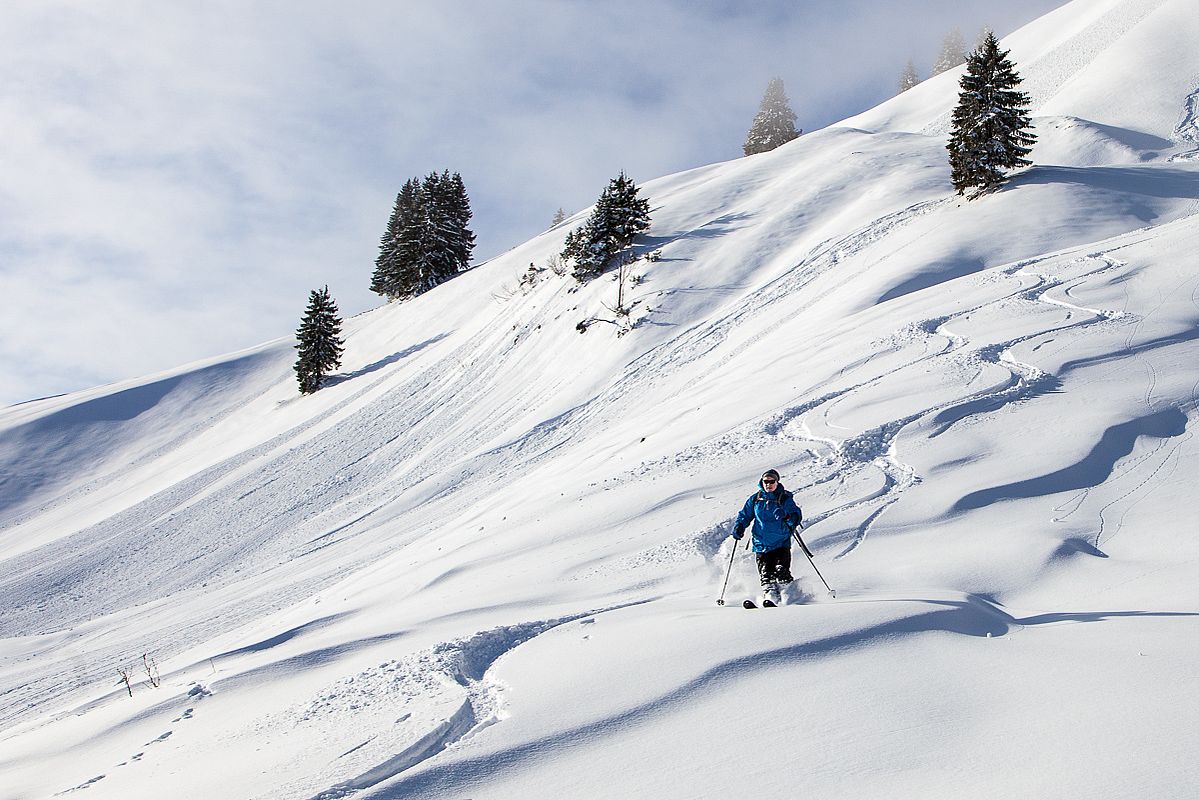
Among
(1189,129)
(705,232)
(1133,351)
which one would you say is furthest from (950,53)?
(1133,351)

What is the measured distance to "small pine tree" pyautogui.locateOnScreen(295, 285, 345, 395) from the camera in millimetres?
30641

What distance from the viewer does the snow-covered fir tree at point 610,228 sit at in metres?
24.6

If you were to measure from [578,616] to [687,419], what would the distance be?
20.3ft

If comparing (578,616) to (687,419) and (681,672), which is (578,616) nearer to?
(681,672)

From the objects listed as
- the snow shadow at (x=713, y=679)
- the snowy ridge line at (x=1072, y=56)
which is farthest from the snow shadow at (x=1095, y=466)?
the snowy ridge line at (x=1072, y=56)

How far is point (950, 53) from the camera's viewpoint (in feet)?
244

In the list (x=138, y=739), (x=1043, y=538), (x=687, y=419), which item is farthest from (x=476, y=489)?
(x=1043, y=538)

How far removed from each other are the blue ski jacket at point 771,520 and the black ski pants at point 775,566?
46 millimetres

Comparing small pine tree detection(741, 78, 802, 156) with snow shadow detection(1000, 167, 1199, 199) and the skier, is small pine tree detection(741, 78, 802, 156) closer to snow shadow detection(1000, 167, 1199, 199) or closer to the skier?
snow shadow detection(1000, 167, 1199, 199)

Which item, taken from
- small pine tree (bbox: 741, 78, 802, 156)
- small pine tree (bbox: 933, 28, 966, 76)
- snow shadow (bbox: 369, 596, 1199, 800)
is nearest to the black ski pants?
snow shadow (bbox: 369, 596, 1199, 800)

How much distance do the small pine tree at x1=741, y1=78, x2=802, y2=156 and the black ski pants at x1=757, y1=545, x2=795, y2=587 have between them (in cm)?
5593

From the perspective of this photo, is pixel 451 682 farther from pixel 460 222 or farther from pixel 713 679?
pixel 460 222

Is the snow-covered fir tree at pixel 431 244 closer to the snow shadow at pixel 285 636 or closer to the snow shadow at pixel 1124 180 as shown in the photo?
the snow shadow at pixel 1124 180

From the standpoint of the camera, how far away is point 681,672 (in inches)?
170
